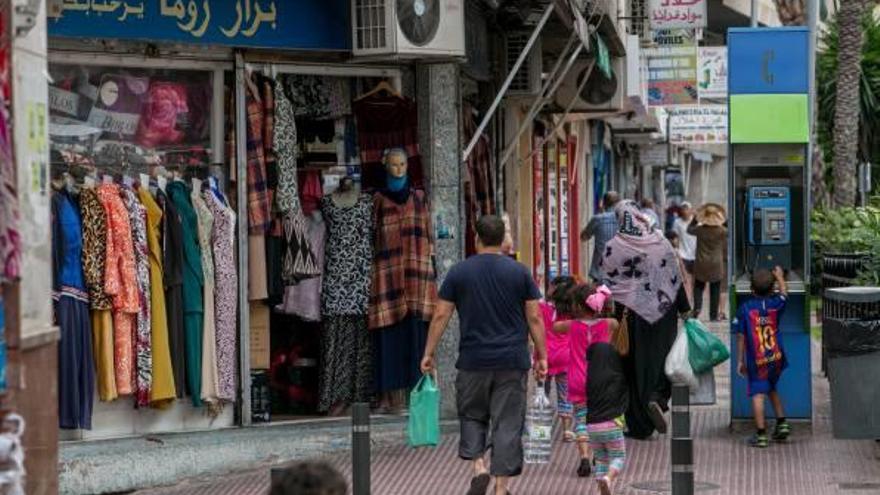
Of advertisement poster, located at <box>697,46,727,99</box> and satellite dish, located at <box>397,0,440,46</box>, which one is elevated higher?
advertisement poster, located at <box>697,46,727,99</box>

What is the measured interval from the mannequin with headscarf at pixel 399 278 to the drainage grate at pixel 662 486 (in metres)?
2.52

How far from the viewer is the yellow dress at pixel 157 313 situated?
38.7 feet

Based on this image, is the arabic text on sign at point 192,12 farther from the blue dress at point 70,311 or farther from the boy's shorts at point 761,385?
the boy's shorts at point 761,385

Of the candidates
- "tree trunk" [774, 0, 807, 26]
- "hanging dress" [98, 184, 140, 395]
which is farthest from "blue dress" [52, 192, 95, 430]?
"tree trunk" [774, 0, 807, 26]

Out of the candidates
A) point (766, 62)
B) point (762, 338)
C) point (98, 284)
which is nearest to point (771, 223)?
point (762, 338)

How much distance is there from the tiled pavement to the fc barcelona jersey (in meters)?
0.58

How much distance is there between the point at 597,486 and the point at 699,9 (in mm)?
12537

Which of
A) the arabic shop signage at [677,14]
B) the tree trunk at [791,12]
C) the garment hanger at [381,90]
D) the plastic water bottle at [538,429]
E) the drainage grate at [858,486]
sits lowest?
the drainage grate at [858,486]

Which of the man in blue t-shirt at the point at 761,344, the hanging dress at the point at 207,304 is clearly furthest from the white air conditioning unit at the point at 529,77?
the hanging dress at the point at 207,304

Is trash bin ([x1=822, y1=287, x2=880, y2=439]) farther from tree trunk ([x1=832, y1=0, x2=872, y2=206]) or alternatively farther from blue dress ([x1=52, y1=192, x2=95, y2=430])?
tree trunk ([x1=832, y1=0, x2=872, y2=206])

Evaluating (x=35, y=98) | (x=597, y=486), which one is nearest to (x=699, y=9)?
(x=597, y=486)

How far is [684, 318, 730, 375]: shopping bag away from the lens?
12.9m

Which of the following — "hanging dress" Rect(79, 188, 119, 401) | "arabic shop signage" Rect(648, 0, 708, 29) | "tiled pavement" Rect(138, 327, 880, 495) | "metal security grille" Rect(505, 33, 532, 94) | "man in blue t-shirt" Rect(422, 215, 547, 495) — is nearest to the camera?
"man in blue t-shirt" Rect(422, 215, 547, 495)

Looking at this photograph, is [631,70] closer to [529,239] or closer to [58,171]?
[529,239]
